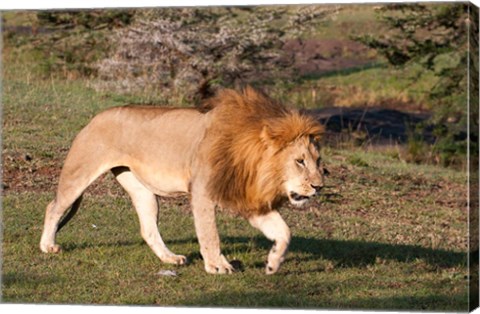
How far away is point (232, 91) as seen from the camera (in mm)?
6578

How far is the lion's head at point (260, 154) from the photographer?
6.16m

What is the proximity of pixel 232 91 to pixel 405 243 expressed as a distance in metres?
2.07

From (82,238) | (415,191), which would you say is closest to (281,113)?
(82,238)

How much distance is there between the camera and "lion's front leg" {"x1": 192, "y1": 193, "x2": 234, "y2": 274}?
20.9ft

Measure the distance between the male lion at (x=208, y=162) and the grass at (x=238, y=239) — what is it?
0.24 meters

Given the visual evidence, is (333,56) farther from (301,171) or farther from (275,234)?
(301,171)

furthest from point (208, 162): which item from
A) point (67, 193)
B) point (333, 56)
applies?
point (333, 56)

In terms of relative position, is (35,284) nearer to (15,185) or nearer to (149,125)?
(149,125)

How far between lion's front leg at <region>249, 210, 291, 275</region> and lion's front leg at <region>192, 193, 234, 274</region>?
220mm

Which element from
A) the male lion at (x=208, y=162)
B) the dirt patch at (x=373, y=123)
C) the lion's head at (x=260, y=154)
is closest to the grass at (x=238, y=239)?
the male lion at (x=208, y=162)

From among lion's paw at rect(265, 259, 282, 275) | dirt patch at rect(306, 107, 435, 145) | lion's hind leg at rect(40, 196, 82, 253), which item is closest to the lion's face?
lion's paw at rect(265, 259, 282, 275)

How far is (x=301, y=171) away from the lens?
20.1 feet

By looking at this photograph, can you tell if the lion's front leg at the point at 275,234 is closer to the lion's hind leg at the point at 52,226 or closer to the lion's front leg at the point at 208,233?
the lion's front leg at the point at 208,233

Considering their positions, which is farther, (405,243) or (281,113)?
(405,243)
